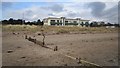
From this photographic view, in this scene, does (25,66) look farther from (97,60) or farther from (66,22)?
(66,22)

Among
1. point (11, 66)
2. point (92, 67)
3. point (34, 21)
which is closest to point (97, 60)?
point (92, 67)

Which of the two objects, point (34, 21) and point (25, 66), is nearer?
point (25, 66)

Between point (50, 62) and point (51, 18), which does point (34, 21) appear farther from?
point (50, 62)

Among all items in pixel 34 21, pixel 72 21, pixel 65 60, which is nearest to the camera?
pixel 65 60

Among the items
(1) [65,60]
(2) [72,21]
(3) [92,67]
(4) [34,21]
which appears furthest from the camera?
(2) [72,21]

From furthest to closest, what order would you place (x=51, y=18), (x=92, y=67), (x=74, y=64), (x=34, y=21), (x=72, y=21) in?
1. (x=72, y=21)
2. (x=51, y=18)
3. (x=34, y=21)
4. (x=74, y=64)
5. (x=92, y=67)

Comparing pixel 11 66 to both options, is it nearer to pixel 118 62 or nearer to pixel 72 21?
pixel 118 62

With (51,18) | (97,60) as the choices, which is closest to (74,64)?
(97,60)

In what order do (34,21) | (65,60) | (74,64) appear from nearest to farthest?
(74,64), (65,60), (34,21)

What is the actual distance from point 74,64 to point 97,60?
66.7 inches

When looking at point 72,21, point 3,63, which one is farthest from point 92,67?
point 72,21

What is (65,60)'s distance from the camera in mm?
11695

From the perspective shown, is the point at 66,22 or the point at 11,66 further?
the point at 66,22

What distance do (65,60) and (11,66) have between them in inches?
111
